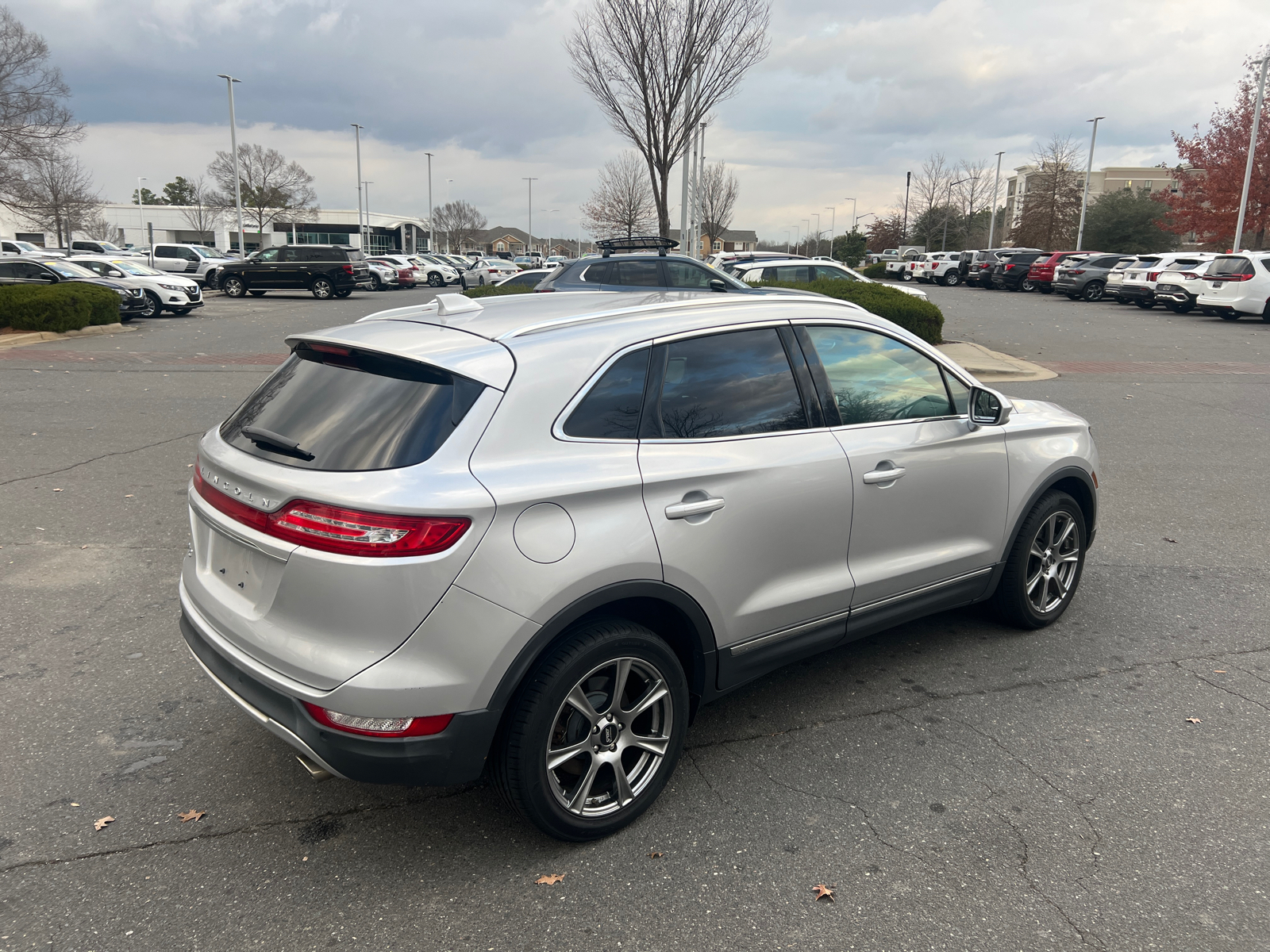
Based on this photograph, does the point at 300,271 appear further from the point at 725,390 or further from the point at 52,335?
the point at 725,390

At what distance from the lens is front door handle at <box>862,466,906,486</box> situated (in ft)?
11.9

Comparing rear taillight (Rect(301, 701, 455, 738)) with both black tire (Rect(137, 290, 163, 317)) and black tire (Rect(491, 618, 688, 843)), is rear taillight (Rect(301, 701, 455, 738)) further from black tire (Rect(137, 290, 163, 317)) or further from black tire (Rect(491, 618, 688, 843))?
black tire (Rect(137, 290, 163, 317))

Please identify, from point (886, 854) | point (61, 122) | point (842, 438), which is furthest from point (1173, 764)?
point (61, 122)

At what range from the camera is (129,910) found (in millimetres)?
2666

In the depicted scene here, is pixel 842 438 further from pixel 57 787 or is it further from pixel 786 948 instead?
pixel 57 787

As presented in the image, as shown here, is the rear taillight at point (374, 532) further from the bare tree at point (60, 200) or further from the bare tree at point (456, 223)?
the bare tree at point (456, 223)

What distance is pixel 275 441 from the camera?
287cm

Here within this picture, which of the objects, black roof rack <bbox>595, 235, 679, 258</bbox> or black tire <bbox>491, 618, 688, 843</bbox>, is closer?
black tire <bbox>491, 618, 688, 843</bbox>

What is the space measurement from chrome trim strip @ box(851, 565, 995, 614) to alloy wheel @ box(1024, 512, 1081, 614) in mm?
436

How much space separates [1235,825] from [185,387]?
1247 cm

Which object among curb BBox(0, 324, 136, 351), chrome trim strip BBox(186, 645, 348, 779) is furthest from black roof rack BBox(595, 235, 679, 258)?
chrome trim strip BBox(186, 645, 348, 779)

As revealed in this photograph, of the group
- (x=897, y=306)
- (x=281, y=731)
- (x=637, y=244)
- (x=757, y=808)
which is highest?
(x=637, y=244)

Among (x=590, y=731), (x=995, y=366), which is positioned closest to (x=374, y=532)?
(x=590, y=731)

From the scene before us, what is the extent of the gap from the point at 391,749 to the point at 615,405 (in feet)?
4.14
